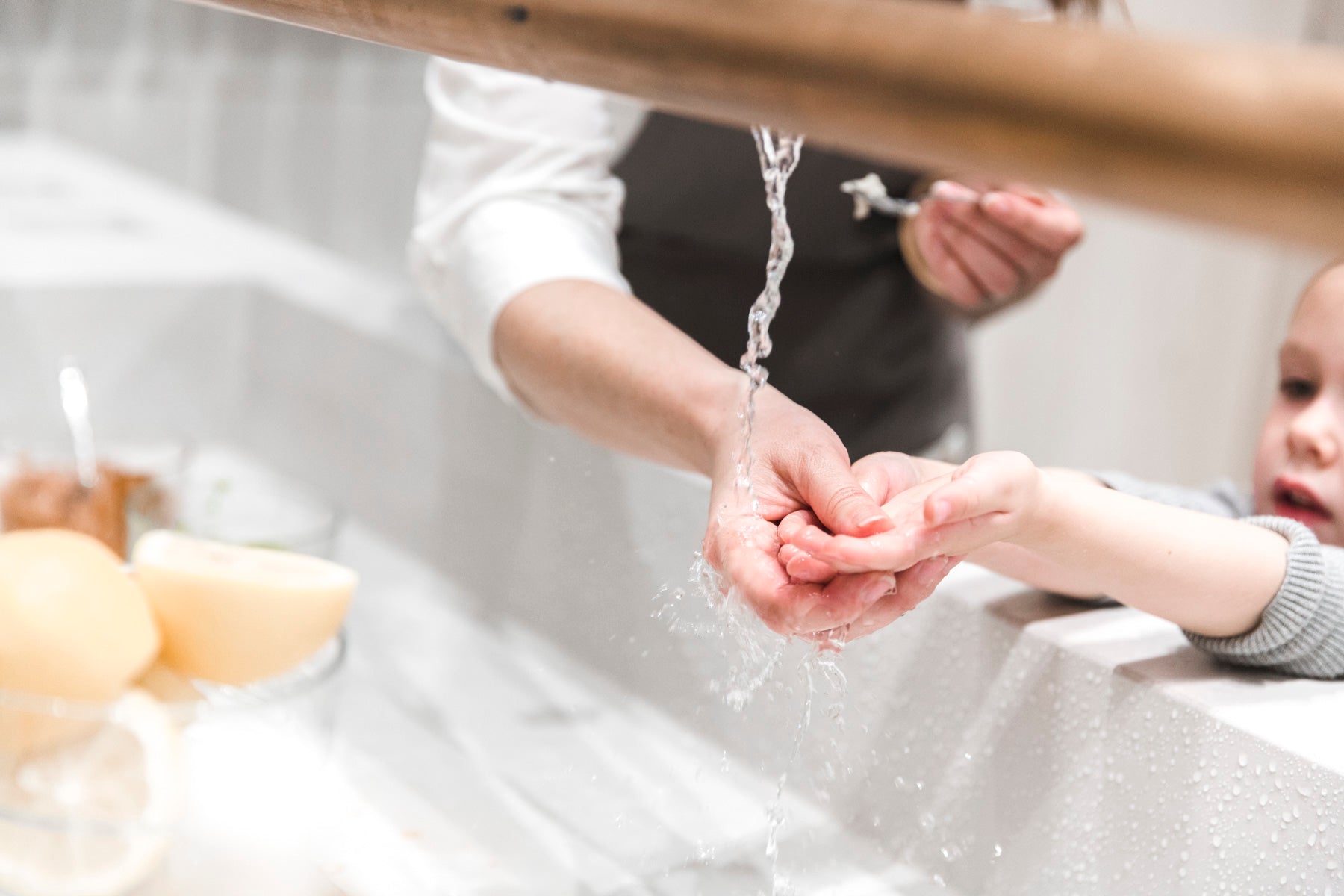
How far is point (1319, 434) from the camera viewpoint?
573 mm

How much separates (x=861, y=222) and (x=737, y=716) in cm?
29

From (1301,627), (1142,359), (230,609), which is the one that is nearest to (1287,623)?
(1301,627)

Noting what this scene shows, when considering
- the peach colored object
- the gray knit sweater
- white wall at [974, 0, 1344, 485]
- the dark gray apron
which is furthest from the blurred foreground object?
white wall at [974, 0, 1344, 485]

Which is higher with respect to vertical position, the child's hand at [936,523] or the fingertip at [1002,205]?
the fingertip at [1002,205]

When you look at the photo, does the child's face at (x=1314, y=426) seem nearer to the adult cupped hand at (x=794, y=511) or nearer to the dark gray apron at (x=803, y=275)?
the dark gray apron at (x=803, y=275)

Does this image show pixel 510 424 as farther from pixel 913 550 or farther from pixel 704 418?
pixel 913 550

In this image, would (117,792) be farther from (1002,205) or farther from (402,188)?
(402,188)

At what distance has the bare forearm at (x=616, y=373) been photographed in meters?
0.49

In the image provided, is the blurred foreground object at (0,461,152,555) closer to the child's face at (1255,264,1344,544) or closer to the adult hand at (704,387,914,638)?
the adult hand at (704,387,914,638)

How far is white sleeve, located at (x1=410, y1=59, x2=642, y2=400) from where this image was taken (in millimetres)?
635

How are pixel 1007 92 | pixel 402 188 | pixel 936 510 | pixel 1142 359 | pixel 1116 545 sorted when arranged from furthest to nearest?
pixel 1142 359 < pixel 402 188 < pixel 1116 545 < pixel 936 510 < pixel 1007 92

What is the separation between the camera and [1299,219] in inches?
5.6

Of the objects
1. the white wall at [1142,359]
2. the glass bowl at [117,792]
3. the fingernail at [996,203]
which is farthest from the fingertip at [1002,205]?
the white wall at [1142,359]

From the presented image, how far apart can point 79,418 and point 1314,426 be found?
2.12 feet
